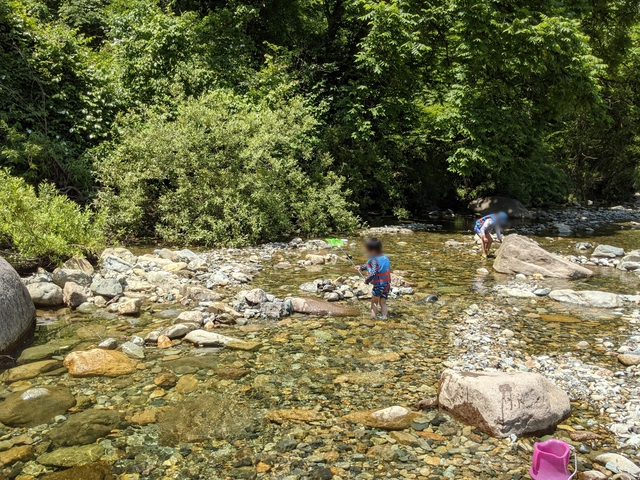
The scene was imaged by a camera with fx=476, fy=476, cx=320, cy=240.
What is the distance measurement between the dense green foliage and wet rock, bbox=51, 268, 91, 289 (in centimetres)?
508

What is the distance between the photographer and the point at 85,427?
4871mm

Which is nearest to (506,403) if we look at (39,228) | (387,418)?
(387,418)

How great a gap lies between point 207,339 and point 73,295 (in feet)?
10.3

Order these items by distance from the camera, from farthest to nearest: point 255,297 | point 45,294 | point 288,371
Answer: point 255,297, point 45,294, point 288,371

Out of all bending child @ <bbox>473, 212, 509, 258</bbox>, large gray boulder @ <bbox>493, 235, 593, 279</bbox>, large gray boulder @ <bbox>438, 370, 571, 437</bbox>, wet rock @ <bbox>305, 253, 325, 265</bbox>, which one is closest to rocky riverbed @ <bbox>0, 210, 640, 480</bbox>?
large gray boulder @ <bbox>438, 370, 571, 437</bbox>

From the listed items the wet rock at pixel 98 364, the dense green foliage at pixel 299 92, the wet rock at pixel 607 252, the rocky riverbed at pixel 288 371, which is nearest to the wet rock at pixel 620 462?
the rocky riverbed at pixel 288 371

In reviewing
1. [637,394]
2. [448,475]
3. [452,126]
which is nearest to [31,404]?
Answer: [448,475]

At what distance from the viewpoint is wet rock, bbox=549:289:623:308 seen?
9406mm

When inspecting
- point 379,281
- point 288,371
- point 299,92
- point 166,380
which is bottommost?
point 288,371

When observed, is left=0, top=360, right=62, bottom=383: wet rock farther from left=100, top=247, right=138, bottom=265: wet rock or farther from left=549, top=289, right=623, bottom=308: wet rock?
left=549, top=289, right=623, bottom=308: wet rock

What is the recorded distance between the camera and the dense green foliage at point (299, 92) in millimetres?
15062

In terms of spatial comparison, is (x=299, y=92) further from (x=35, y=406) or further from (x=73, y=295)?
→ (x=35, y=406)

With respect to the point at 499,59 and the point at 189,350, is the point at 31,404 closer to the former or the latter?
the point at 189,350

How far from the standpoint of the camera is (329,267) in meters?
12.5
